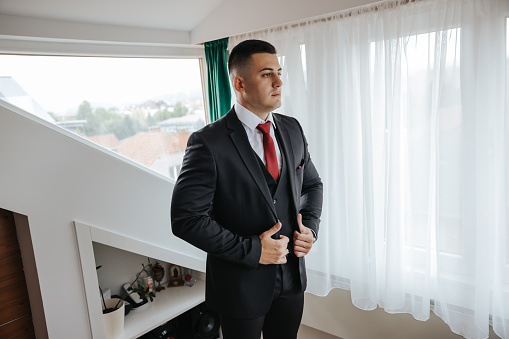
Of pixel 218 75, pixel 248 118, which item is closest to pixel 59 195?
pixel 248 118

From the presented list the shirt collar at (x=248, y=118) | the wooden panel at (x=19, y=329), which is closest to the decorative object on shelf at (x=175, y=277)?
the wooden panel at (x=19, y=329)

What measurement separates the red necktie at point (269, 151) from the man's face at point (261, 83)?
7cm

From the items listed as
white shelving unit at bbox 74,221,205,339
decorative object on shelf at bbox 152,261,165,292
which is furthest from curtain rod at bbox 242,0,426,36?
decorative object on shelf at bbox 152,261,165,292

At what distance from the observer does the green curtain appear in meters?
2.55

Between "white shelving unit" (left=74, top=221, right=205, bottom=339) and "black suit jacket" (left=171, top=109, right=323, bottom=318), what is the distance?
644 mm

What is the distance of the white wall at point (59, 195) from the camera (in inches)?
60.5

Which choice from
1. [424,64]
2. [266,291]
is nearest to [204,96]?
[424,64]

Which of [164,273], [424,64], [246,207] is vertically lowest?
[164,273]

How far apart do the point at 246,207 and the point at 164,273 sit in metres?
1.50

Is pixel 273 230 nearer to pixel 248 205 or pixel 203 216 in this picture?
pixel 248 205

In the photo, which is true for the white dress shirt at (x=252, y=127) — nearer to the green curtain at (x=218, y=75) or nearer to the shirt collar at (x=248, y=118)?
the shirt collar at (x=248, y=118)

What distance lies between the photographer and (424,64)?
5.64ft

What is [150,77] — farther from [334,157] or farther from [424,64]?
[424,64]

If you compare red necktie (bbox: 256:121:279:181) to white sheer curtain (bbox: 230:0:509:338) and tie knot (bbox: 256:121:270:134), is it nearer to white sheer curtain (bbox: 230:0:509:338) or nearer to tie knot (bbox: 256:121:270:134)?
tie knot (bbox: 256:121:270:134)
